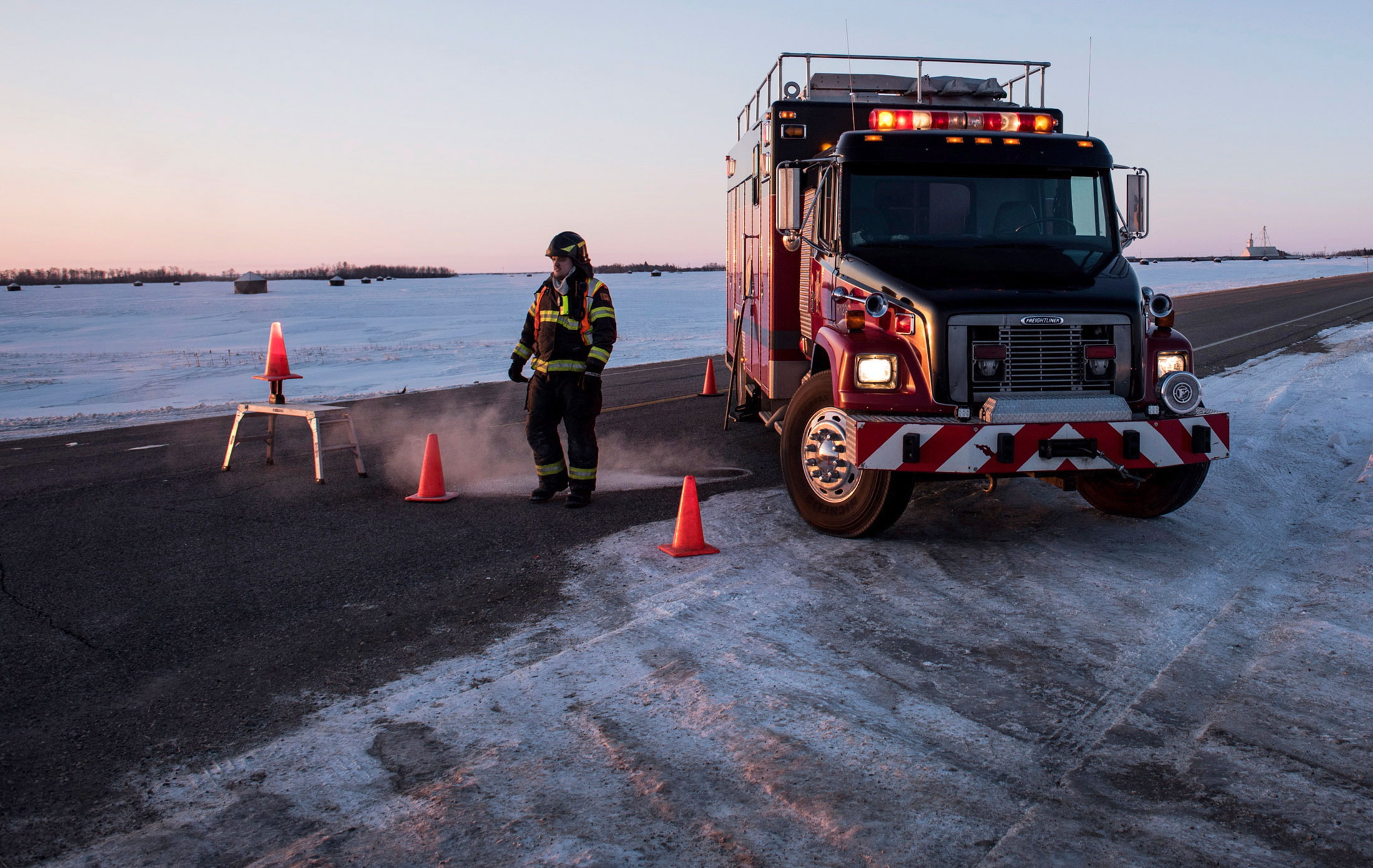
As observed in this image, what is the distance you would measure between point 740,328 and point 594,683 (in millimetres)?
6689

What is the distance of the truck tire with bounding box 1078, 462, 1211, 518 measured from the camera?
665 centimetres

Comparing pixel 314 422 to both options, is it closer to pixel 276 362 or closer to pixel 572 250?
pixel 276 362

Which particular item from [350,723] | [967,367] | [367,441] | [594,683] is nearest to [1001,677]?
[594,683]

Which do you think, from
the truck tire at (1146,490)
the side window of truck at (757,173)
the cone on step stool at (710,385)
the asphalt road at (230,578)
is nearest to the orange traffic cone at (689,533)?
the asphalt road at (230,578)

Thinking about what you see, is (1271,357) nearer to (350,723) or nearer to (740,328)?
(740,328)

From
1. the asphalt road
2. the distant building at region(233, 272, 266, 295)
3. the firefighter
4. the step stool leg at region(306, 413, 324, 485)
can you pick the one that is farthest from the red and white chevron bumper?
the distant building at region(233, 272, 266, 295)

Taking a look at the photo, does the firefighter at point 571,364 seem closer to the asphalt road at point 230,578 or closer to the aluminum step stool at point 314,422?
the asphalt road at point 230,578

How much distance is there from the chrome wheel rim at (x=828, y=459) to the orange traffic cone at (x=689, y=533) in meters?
0.86

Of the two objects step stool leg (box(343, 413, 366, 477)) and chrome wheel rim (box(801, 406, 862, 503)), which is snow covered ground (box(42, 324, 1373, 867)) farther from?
step stool leg (box(343, 413, 366, 477))

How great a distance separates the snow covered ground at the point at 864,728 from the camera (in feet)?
10.2

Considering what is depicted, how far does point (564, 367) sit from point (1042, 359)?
3.60 metres

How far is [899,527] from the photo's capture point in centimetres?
698

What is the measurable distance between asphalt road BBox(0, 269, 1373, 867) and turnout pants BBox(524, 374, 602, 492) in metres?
0.35

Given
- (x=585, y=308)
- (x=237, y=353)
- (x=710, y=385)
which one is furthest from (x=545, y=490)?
(x=237, y=353)
